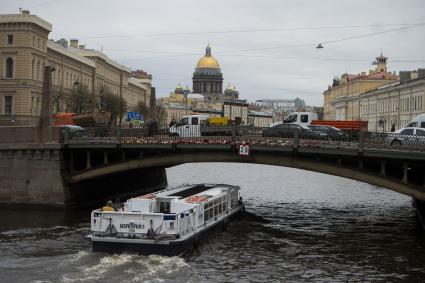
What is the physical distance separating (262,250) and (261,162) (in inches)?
305

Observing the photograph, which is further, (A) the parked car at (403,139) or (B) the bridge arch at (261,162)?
(A) the parked car at (403,139)

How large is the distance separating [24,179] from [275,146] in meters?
15.1

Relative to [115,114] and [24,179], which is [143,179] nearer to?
[24,179]

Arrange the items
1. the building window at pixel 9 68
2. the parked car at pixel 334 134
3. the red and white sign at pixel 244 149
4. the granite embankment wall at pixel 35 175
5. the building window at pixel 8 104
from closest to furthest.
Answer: the red and white sign at pixel 244 149, the parked car at pixel 334 134, the granite embankment wall at pixel 35 175, the building window at pixel 8 104, the building window at pixel 9 68

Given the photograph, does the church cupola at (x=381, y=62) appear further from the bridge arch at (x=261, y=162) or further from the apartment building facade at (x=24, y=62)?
the bridge arch at (x=261, y=162)

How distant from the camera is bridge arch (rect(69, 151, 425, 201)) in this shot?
30.8 metres

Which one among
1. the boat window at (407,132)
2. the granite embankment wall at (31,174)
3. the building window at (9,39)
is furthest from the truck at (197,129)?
the building window at (9,39)

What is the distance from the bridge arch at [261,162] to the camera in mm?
30750

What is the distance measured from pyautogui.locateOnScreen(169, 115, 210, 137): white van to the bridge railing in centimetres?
9

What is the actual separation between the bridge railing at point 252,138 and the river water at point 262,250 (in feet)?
13.2

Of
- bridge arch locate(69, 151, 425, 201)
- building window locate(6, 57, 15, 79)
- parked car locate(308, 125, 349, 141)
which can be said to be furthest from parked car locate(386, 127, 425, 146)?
building window locate(6, 57, 15, 79)

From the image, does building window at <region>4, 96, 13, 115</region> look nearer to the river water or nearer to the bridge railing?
the bridge railing

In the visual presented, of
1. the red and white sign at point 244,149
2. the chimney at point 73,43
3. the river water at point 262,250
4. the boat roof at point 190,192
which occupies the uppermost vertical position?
the chimney at point 73,43

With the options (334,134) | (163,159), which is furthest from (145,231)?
(334,134)
